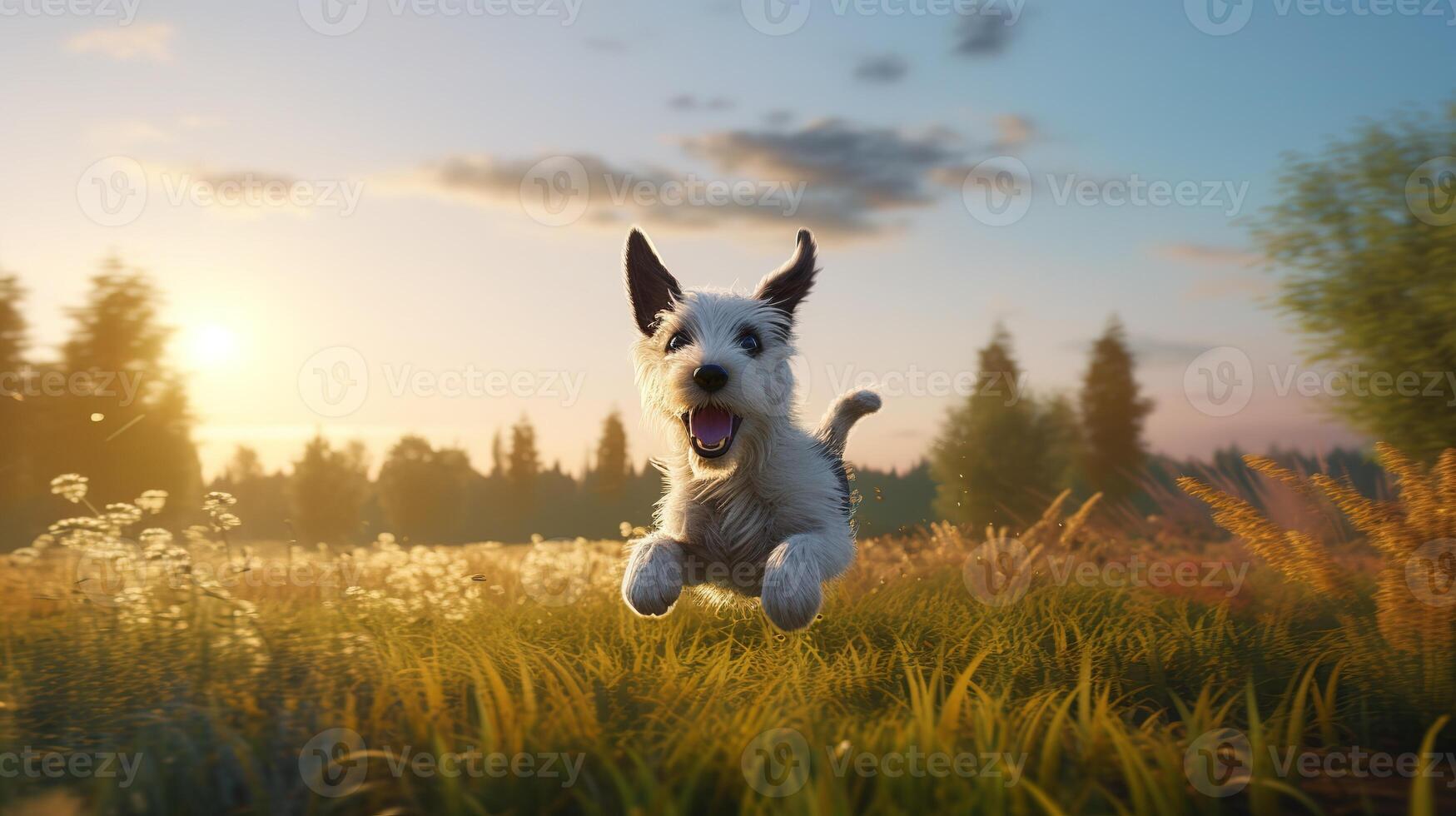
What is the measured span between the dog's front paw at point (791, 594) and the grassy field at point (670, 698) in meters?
0.31

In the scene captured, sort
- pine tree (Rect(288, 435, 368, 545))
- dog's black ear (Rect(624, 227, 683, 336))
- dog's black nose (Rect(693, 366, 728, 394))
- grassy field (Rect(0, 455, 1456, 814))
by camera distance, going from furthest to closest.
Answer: pine tree (Rect(288, 435, 368, 545))
dog's black ear (Rect(624, 227, 683, 336))
dog's black nose (Rect(693, 366, 728, 394))
grassy field (Rect(0, 455, 1456, 814))

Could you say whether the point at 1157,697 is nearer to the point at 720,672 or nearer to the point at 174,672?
the point at 720,672

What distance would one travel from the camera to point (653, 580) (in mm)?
4871

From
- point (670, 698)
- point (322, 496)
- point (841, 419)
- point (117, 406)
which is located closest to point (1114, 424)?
point (841, 419)

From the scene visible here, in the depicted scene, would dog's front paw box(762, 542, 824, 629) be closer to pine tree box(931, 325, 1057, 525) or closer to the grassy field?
the grassy field

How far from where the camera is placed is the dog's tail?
6453 mm

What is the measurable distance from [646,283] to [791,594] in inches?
90.0

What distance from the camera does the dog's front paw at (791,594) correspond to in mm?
4441

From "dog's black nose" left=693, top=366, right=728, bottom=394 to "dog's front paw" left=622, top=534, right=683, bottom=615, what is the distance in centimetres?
103

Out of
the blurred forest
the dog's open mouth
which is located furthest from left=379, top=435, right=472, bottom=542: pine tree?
the dog's open mouth

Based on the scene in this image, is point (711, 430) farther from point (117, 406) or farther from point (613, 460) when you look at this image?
point (613, 460)

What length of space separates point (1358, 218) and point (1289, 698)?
797cm

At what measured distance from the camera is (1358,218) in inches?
401

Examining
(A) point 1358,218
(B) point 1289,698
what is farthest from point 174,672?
(A) point 1358,218
